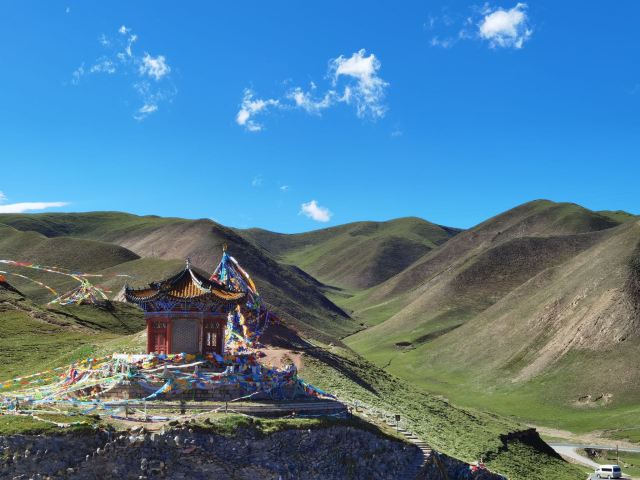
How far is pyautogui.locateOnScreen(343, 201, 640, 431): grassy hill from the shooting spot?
77750 millimetres

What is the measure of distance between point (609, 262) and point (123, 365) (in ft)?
289

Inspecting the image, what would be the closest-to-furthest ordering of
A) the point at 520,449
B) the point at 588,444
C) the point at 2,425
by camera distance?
the point at 2,425 < the point at 520,449 < the point at 588,444

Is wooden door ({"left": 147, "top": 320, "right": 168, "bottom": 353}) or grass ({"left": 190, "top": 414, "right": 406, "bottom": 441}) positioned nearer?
grass ({"left": 190, "top": 414, "right": 406, "bottom": 441})

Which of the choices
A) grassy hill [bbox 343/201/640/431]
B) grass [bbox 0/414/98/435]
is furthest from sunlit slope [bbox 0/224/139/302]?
grass [bbox 0/414/98/435]

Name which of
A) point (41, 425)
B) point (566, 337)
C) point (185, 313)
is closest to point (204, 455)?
point (41, 425)

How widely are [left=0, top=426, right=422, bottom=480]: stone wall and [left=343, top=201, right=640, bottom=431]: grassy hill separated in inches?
1788

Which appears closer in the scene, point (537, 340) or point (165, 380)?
point (165, 380)

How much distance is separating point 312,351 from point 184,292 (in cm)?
1749

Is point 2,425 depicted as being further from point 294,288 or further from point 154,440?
point 294,288

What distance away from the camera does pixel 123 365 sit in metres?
33.5

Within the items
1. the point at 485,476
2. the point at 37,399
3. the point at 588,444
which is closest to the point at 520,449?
the point at 485,476

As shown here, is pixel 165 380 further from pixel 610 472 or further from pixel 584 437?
pixel 584 437

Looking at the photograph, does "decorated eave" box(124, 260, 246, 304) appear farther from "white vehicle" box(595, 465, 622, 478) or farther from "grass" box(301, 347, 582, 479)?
"white vehicle" box(595, 465, 622, 478)

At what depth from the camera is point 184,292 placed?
120 ft
